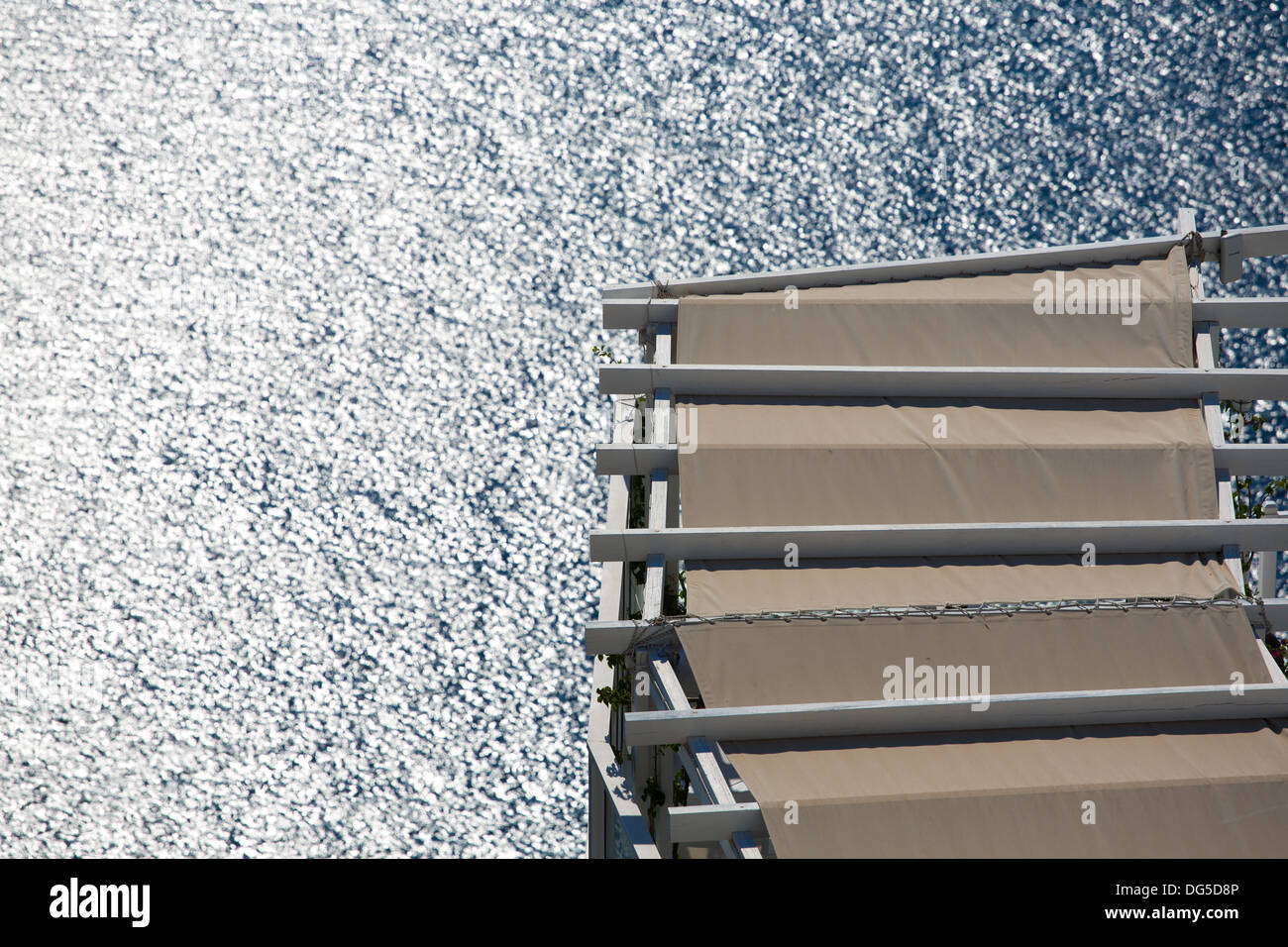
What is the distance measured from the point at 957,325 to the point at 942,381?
38.2 inches

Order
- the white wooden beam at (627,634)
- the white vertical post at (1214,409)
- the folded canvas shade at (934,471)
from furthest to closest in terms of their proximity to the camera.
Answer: the folded canvas shade at (934,471), the white vertical post at (1214,409), the white wooden beam at (627,634)

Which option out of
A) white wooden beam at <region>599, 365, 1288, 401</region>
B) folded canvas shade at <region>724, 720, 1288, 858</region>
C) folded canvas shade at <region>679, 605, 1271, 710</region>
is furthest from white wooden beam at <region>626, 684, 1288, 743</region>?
white wooden beam at <region>599, 365, 1288, 401</region>

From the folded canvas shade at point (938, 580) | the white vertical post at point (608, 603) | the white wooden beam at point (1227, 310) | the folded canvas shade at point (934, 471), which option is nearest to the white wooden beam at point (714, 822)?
the folded canvas shade at point (938, 580)

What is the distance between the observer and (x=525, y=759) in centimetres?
3975

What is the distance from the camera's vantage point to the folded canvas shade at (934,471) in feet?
45.0

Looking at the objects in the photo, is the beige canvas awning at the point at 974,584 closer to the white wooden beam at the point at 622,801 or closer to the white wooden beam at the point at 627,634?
the white wooden beam at the point at 627,634

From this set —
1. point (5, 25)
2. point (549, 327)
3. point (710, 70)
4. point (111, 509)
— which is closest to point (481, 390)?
point (549, 327)

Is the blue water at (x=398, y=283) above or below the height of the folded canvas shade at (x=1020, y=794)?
above

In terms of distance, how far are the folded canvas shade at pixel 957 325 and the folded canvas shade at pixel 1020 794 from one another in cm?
454

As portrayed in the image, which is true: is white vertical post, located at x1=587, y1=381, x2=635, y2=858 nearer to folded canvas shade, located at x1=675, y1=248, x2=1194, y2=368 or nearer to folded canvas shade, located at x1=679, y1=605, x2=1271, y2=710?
folded canvas shade, located at x1=675, y1=248, x2=1194, y2=368

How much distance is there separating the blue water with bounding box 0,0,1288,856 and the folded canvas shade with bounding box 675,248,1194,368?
995 inches

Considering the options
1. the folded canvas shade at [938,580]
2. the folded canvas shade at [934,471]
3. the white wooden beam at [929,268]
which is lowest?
the folded canvas shade at [938,580]

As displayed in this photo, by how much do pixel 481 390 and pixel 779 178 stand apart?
13856 millimetres

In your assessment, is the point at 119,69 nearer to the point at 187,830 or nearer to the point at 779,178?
the point at 779,178
